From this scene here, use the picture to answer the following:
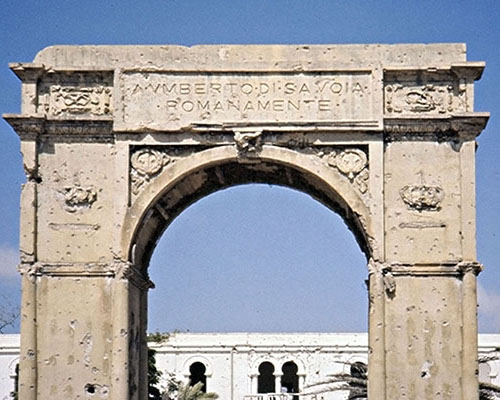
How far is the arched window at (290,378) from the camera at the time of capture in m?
60.3

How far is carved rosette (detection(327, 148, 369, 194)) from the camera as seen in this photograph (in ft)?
67.7

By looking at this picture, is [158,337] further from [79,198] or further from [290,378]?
[79,198]

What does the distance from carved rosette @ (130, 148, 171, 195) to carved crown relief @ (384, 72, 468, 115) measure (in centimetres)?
369

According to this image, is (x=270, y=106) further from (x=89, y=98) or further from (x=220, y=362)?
(x=220, y=362)

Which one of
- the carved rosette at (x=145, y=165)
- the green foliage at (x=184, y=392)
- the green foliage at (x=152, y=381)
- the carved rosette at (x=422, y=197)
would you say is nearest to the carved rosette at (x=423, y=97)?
the carved rosette at (x=422, y=197)

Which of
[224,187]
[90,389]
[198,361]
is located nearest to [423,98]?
[224,187]

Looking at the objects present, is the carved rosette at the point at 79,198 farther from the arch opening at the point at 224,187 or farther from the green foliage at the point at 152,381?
the green foliage at the point at 152,381

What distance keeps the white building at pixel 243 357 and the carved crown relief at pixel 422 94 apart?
1436 inches

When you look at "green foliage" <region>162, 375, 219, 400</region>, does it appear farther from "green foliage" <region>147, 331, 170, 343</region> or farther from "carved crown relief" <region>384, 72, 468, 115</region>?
"carved crown relief" <region>384, 72, 468, 115</region>

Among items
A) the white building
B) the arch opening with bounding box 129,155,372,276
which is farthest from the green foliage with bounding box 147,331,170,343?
the arch opening with bounding box 129,155,372,276

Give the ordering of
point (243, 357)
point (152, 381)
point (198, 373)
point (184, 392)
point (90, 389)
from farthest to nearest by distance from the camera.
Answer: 1. point (198, 373)
2. point (243, 357)
3. point (184, 392)
4. point (152, 381)
5. point (90, 389)

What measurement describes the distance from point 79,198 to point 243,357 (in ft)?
123

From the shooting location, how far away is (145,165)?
20.8 meters

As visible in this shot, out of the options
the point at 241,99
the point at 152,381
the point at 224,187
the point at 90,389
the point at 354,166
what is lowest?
the point at 90,389
